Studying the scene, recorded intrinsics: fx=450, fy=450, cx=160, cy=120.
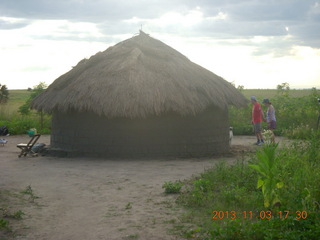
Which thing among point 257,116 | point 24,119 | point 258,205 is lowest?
point 258,205

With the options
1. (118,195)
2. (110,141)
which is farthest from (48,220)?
(110,141)

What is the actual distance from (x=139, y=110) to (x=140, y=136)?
33.1 inches

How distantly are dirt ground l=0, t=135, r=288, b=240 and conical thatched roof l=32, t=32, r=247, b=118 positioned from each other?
1335 mm

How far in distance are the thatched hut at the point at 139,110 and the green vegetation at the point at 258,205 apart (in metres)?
4.00

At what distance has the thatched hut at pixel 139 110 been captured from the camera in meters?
11.0

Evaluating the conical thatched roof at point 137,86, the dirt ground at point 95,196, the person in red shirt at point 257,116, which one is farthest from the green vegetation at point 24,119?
the person in red shirt at point 257,116

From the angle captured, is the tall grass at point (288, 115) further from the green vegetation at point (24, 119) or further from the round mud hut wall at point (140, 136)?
the green vegetation at point (24, 119)

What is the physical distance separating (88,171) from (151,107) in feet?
7.80

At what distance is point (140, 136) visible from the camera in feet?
37.2

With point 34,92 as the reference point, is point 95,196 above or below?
below

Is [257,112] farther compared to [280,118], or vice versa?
[280,118]

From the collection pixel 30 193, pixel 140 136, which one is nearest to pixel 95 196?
pixel 30 193

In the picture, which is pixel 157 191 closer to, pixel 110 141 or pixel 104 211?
pixel 104 211
